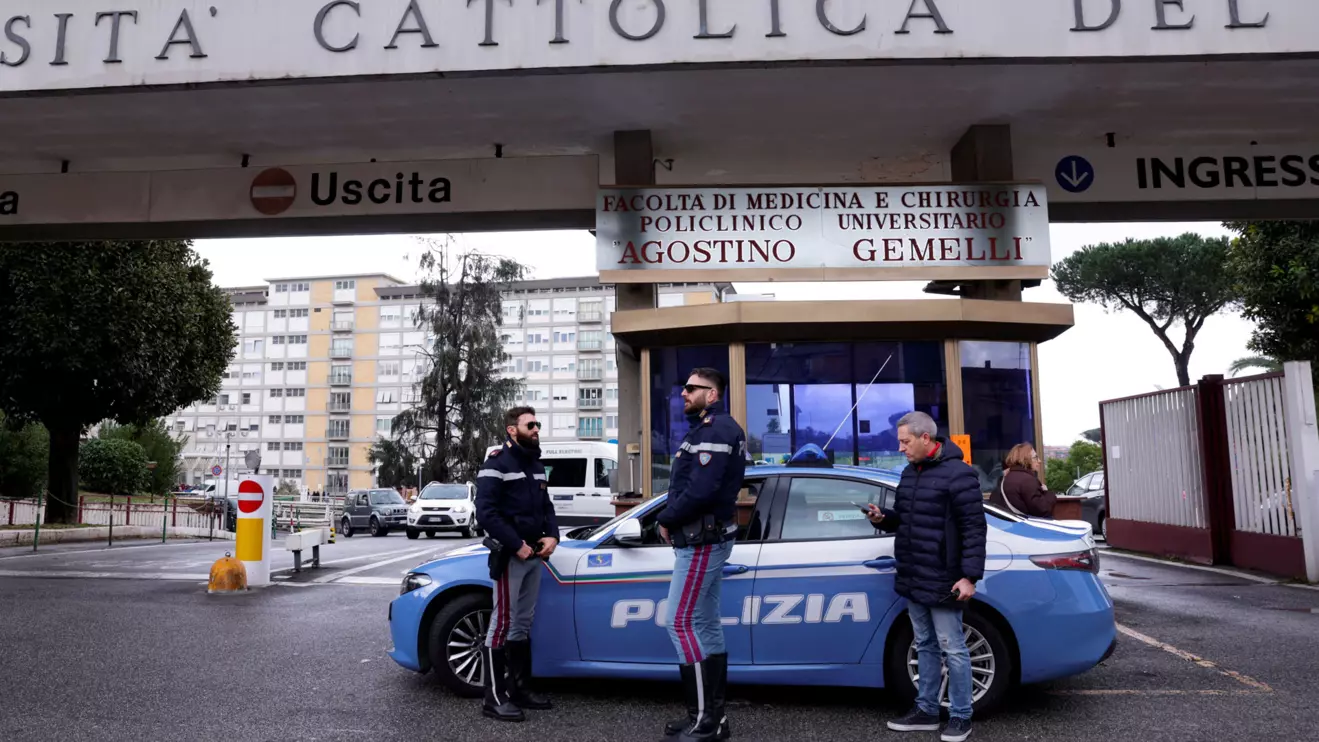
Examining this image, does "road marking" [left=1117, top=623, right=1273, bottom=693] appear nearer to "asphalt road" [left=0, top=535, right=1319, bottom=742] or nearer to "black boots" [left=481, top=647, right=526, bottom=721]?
"asphalt road" [left=0, top=535, right=1319, bottom=742]

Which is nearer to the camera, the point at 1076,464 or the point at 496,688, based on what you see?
the point at 496,688

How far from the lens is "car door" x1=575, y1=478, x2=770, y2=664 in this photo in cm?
548

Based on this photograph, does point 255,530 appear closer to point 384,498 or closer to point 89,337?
point 89,337

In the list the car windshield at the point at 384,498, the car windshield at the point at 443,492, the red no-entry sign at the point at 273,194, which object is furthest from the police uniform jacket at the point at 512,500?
the car windshield at the point at 384,498

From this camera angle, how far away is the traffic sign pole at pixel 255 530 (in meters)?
11.4

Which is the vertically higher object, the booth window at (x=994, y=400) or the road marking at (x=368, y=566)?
the booth window at (x=994, y=400)

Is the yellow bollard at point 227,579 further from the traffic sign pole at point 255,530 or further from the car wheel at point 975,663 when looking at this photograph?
the car wheel at point 975,663

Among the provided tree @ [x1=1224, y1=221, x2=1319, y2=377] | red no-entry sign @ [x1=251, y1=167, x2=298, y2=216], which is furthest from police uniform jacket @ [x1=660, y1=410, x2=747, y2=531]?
tree @ [x1=1224, y1=221, x2=1319, y2=377]

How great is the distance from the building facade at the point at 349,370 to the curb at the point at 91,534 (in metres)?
68.0

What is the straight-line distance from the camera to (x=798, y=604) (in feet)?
17.8

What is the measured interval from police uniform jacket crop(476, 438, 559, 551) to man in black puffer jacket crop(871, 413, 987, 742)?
1.97 m

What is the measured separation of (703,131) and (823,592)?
562cm

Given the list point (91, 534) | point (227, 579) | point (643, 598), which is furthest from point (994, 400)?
point (91, 534)

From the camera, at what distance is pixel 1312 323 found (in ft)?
59.2
